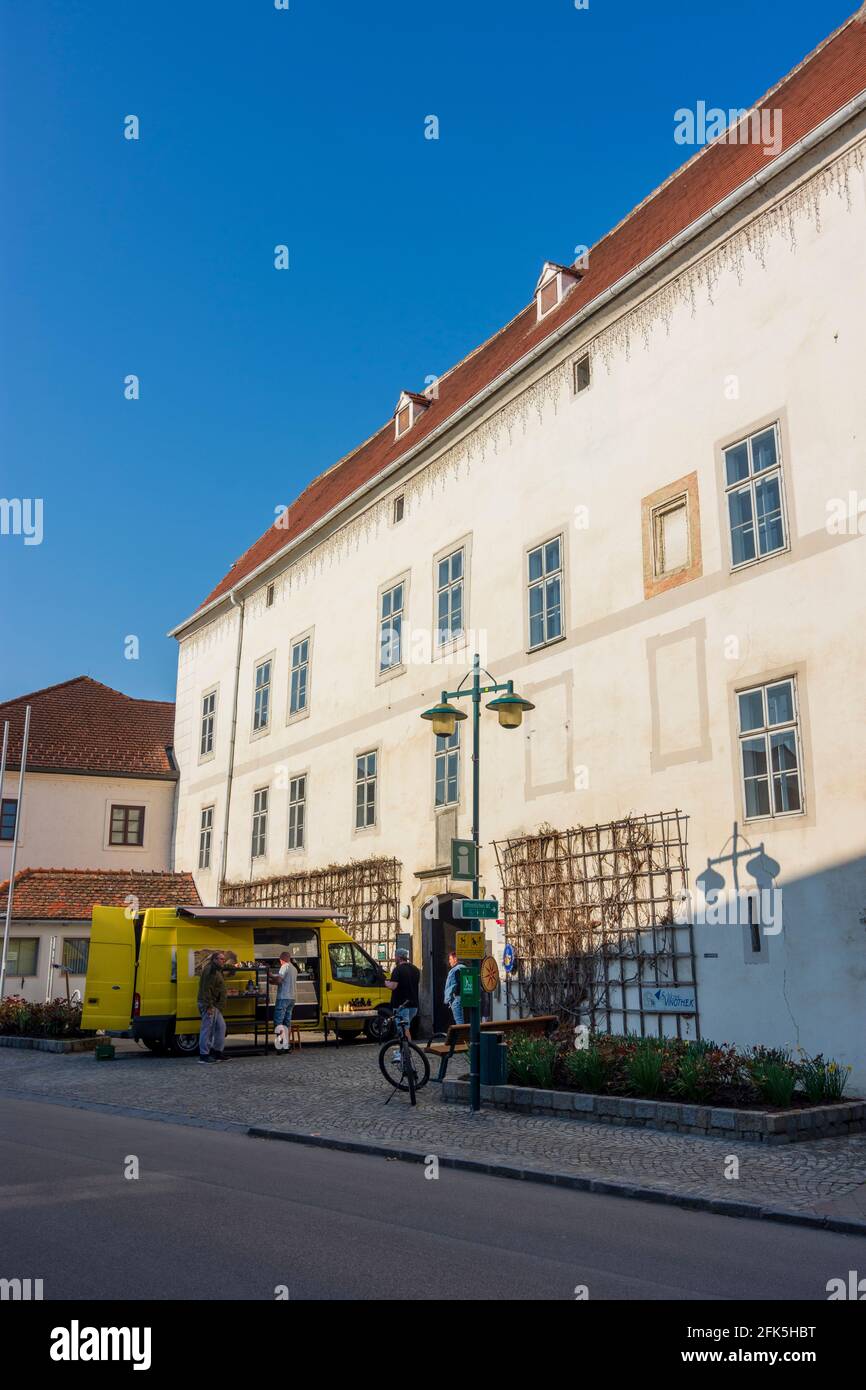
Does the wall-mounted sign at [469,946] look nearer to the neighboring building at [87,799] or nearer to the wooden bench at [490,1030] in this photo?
the wooden bench at [490,1030]

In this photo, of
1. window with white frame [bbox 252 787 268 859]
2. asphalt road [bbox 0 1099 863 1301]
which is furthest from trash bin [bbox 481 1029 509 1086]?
window with white frame [bbox 252 787 268 859]

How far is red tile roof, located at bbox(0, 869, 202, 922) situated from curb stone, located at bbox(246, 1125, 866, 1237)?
19.8 m

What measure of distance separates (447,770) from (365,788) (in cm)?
354

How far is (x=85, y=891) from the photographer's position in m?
32.7

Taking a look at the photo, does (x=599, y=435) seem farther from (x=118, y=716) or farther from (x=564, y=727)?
(x=118, y=716)

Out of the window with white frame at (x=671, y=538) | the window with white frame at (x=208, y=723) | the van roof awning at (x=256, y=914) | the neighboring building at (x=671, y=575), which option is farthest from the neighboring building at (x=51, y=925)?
the window with white frame at (x=671, y=538)

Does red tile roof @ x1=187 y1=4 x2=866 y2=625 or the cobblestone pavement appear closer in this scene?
the cobblestone pavement

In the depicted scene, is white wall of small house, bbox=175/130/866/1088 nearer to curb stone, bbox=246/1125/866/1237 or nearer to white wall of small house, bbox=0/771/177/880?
curb stone, bbox=246/1125/866/1237

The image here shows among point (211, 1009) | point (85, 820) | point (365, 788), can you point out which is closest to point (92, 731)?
point (85, 820)

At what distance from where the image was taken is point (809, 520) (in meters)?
15.4

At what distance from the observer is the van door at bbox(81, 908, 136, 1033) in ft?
69.1

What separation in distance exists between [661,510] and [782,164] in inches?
202

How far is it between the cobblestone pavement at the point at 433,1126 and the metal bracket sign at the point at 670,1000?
3.38m
